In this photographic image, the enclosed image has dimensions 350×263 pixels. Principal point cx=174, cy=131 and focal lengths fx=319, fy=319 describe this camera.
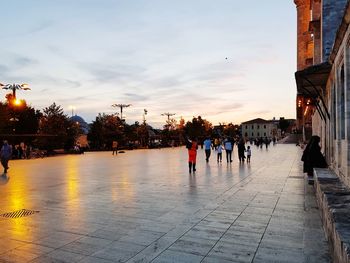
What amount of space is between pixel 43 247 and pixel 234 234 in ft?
9.59

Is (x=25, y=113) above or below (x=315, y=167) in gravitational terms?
above

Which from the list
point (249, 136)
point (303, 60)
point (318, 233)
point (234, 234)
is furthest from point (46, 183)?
point (249, 136)

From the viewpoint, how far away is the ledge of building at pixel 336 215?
2943 millimetres

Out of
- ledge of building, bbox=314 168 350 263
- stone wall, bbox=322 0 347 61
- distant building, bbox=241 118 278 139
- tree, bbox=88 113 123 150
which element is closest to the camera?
ledge of building, bbox=314 168 350 263

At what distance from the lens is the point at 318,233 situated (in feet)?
16.6

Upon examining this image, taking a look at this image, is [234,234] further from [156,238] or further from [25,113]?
[25,113]

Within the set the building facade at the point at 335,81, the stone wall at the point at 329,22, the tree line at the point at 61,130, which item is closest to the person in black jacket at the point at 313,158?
the building facade at the point at 335,81

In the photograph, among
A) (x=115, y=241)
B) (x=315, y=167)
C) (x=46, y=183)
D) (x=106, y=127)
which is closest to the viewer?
(x=115, y=241)

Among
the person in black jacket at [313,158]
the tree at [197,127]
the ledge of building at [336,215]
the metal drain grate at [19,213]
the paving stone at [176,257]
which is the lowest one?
the paving stone at [176,257]

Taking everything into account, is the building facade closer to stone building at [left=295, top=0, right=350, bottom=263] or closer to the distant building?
stone building at [left=295, top=0, right=350, bottom=263]

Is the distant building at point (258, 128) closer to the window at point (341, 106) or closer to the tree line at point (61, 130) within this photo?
the tree line at point (61, 130)

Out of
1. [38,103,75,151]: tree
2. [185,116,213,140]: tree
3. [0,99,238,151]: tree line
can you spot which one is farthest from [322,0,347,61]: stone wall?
[185,116,213,140]: tree

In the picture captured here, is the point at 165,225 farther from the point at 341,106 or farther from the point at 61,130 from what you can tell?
the point at 61,130

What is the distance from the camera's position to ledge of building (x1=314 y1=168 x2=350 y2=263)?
294 centimetres
